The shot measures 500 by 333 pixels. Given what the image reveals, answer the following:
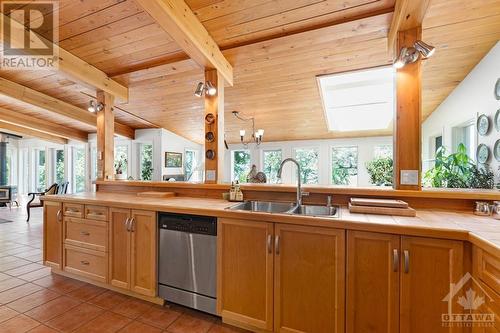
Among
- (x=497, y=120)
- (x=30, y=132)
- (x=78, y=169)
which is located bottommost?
(x=78, y=169)

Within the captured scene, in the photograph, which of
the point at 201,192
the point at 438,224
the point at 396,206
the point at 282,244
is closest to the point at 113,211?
the point at 201,192

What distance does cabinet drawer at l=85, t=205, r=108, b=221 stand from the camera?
Answer: 7.15 feet

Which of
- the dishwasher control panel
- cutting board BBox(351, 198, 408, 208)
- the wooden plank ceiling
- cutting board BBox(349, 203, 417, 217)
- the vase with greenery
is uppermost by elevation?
the wooden plank ceiling

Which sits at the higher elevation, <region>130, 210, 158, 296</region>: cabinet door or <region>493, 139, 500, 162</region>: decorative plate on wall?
<region>493, 139, 500, 162</region>: decorative plate on wall

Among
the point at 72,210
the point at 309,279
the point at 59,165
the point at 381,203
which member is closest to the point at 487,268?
the point at 381,203

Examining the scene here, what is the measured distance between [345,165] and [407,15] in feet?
16.2

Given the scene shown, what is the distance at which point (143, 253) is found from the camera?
200 cm

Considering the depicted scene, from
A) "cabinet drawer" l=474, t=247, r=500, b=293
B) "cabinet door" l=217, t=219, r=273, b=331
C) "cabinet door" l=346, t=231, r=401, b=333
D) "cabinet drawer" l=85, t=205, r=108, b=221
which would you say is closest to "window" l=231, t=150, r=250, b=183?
"cabinet drawer" l=85, t=205, r=108, b=221

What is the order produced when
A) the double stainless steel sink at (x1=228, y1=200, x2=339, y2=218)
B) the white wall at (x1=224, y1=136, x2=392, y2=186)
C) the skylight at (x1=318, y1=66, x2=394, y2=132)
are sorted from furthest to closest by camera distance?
the white wall at (x1=224, y1=136, x2=392, y2=186), the skylight at (x1=318, y1=66, x2=394, y2=132), the double stainless steel sink at (x1=228, y1=200, x2=339, y2=218)

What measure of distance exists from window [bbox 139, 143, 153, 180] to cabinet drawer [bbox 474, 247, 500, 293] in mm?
6502

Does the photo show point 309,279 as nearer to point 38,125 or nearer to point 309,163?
point 309,163

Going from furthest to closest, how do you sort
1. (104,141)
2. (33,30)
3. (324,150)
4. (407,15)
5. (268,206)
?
(324,150)
(104,141)
(33,30)
(268,206)
(407,15)

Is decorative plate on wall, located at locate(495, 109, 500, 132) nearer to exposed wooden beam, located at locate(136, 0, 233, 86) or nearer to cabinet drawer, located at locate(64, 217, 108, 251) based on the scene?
exposed wooden beam, located at locate(136, 0, 233, 86)

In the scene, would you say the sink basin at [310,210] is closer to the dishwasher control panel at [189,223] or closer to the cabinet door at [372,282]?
the cabinet door at [372,282]
